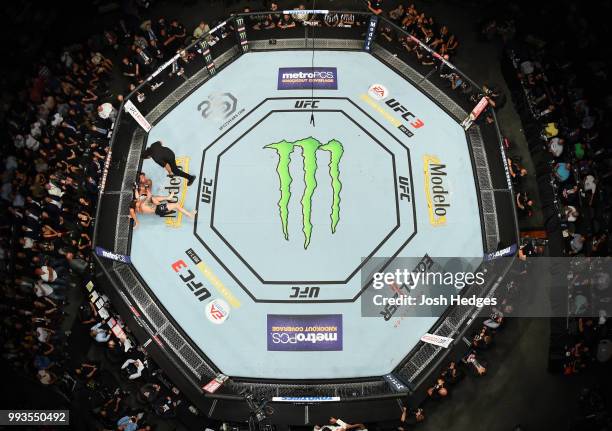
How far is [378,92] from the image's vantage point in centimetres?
1580

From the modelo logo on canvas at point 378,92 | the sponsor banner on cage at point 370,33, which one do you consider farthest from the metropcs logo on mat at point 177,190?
the sponsor banner on cage at point 370,33

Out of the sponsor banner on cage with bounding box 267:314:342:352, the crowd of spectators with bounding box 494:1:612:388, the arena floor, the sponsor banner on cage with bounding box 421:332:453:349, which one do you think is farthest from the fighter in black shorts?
the crowd of spectators with bounding box 494:1:612:388

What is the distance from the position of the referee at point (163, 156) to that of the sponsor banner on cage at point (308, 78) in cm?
392

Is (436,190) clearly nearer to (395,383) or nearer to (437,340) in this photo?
(437,340)

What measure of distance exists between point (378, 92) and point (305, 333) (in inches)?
282

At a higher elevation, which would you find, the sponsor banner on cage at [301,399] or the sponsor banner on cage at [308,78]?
the sponsor banner on cage at [308,78]

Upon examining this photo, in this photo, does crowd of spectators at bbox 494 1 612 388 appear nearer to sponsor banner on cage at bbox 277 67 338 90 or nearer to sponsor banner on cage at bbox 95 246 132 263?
sponsor banner on cage at bbox 277 67 338 90

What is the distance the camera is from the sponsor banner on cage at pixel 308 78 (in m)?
15.9

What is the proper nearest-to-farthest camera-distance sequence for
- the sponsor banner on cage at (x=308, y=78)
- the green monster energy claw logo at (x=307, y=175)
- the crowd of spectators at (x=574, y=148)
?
the crowd of spectators at (x=574, y=148) → the green monster energy claw logo at (x=307, y=175) → the sponsor banner on cage at (x=308, y=78)

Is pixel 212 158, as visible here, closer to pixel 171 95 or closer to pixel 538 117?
pixel 171 95

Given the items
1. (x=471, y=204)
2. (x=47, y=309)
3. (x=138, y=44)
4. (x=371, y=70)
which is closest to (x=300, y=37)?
(x=371, y=70)

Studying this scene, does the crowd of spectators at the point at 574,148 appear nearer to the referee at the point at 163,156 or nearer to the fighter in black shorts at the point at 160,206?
the fighter in black shorts at the point at 160,206

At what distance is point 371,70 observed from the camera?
1609 centimetres

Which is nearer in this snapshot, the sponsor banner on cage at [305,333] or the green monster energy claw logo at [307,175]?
the sponsor banner on cage at [305,333]
